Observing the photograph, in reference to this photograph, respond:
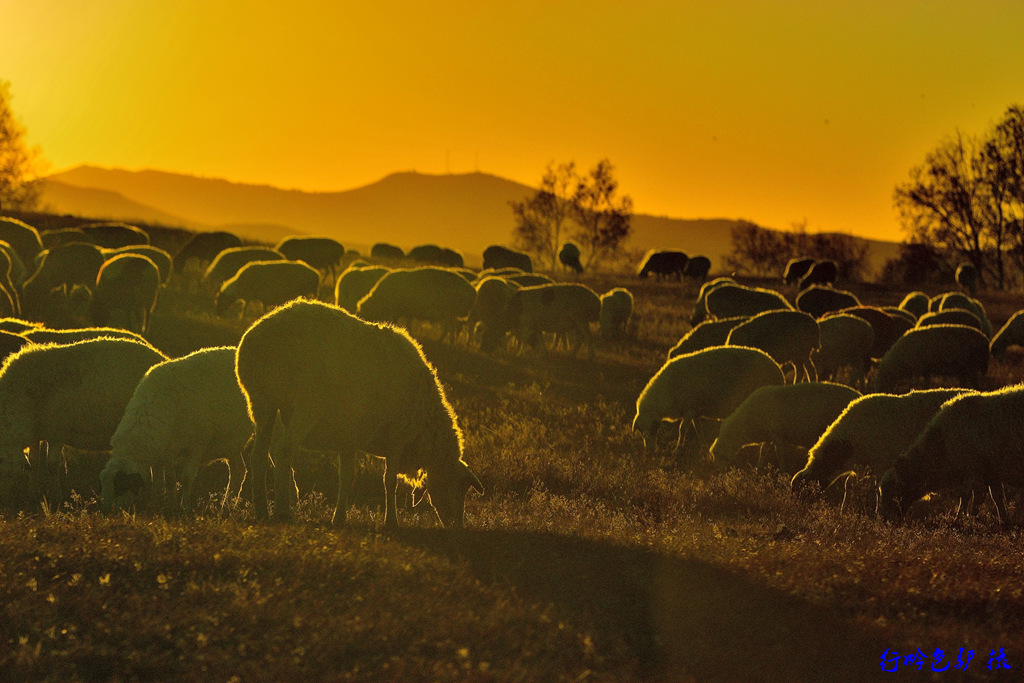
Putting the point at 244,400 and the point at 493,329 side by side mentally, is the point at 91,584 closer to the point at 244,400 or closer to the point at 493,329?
the point at 244,400

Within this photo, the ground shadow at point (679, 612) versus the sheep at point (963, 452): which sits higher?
the sheep at point (963, 452)

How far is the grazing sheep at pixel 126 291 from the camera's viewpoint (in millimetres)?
19938

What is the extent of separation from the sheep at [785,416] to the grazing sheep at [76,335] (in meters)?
7.32

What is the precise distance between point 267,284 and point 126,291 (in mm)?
4848

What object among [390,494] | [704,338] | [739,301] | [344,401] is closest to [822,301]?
[739,301]

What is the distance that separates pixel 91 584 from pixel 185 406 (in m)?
3.12

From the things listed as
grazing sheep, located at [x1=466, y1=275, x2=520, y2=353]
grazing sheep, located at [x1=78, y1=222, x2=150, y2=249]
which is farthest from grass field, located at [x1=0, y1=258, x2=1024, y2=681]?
grazing sheep, located at [x1=78, y1=222, x2=150, y2=249]

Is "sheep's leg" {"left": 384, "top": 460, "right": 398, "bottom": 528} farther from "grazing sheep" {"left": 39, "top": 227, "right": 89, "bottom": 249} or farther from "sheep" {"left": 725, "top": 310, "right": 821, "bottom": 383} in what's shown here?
"grazing sheep" {"left": 39, "top": 227, "right": 89, "bottom": 249}

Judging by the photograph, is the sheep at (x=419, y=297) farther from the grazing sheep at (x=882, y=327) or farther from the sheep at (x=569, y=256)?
the sheep at (x=569, y=256)

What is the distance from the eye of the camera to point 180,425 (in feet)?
28.4

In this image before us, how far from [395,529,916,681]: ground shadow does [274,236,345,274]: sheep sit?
97.3 ft

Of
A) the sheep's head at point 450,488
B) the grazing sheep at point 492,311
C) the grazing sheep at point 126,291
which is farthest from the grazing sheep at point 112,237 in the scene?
the sheep's head at point 450,488

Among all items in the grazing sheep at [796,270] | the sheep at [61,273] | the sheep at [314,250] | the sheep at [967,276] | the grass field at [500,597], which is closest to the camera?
the grass field at [500,597]

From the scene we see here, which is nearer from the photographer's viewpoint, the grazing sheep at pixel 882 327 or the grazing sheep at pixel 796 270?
the grazing sheep at pixel 882 327
